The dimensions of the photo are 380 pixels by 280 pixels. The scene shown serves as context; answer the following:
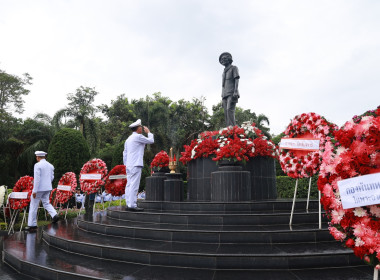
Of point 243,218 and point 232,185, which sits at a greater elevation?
point 232,185

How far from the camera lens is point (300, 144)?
5184mm

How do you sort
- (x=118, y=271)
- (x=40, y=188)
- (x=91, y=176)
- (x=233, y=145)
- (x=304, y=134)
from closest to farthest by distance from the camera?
(x=118, y=271) < (x=304, y=134) < (x=233, y=145) < (x=40, y=188) < (x=91, y=176)

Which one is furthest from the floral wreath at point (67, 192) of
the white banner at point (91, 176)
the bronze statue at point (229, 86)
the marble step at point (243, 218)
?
the bronze statue at point (229, 86)

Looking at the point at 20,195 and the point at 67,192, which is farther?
the point at 67,192

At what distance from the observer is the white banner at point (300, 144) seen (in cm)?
506

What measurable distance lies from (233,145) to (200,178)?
190cm

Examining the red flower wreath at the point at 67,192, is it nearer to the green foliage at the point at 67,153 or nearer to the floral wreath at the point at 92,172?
the floral wreath at the point at 92,172

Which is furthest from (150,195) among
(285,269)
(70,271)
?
A: (285,269)

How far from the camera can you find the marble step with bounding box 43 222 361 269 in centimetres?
402

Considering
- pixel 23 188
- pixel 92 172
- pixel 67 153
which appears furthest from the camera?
pixel 67 153

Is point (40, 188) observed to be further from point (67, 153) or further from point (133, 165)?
point (67, 153)

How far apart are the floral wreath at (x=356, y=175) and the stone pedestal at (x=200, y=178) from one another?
6111 millimetres

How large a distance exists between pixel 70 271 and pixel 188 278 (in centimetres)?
175

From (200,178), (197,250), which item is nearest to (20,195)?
(200,178)
